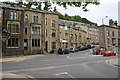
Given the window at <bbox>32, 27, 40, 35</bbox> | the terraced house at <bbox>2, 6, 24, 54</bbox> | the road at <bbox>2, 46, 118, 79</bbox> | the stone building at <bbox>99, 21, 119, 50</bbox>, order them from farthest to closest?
the stone building at <bbox>99, 21, 119, 50</bbox> < the window at <bbox>32, 27, 40, 35</bbox> < the terraced house at <bbox>2, 6, 24, 54</bbox> < the road at <bbox>2, 46, 118, 79</bbox>

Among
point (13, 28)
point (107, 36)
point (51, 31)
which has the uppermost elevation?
point (13, 28)

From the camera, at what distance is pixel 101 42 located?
57844mm

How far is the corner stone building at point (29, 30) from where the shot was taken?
3731 centimetres

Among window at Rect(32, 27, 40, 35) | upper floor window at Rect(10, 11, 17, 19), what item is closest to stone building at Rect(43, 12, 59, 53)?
window at Rect(32, 27, 40, 35)

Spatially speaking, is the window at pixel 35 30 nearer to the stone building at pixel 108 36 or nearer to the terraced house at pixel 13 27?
the terraced house at pixel 13 27

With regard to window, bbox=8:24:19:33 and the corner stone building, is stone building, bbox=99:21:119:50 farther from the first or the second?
window, bbox=8:24:19:33

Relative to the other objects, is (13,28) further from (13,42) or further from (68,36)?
(68,36)

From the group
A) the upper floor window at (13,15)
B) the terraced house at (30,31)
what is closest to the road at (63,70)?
the terraced house at (30,31)

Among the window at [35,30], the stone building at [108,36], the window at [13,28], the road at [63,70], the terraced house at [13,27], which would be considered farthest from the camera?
the stone building at [108,36]

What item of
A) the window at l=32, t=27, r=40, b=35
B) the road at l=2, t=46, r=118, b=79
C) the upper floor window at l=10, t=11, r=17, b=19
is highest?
the upper floor window at l=10, t=11, r=17, b=19

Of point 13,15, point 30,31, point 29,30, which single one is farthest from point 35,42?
point 13,15

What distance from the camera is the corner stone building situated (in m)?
37.3

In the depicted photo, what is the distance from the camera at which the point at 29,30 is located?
4062 cm

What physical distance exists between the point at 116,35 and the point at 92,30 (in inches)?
1027
